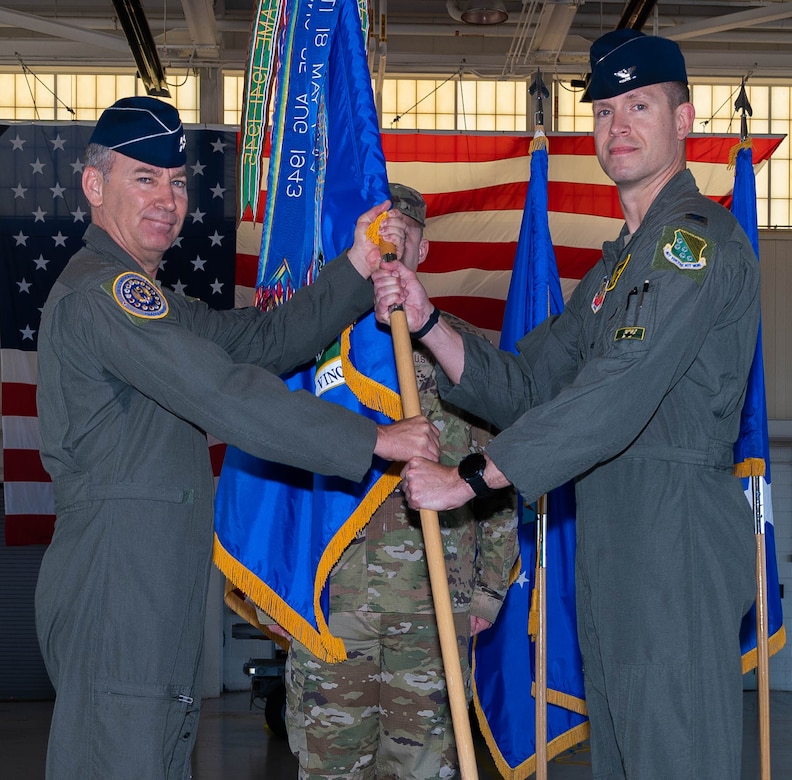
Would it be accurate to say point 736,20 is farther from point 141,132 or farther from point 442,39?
point 141,132

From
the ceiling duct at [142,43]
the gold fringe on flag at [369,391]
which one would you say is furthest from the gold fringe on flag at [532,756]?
the ceiling duct at [142,43]

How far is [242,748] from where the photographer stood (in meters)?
6.98

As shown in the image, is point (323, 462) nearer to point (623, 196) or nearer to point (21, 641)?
point (623, 196)

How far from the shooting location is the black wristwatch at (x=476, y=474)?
2264 millimetres

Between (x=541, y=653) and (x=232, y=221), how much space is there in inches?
156

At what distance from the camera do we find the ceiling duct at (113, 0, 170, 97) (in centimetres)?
669

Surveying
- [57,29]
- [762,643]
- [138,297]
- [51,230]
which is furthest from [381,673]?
[57,29]

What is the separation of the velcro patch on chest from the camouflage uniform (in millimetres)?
1280

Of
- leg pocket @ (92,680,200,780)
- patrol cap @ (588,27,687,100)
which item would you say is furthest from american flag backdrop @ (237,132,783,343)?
leg pocket @ (92,680,200,780)

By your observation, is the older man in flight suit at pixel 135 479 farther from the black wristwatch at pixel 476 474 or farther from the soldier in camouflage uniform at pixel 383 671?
the soldier in camouflage uniform at pixel 383 671

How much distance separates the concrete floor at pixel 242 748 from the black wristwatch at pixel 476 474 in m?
4.30

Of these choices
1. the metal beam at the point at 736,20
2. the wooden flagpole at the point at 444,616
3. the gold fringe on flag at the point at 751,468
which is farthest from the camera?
the metal beam at the point at 736,20

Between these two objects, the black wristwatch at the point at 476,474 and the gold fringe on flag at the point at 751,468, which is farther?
the gold fringe on flag at the point at 751,468

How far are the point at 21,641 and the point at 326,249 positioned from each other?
769 centimetres
